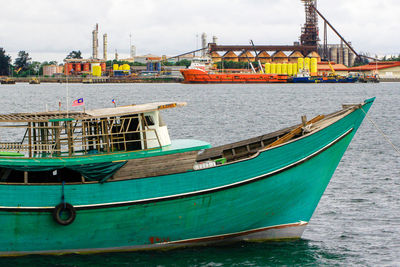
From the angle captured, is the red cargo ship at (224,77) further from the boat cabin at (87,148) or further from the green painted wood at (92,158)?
the green painted wood at (92,158)

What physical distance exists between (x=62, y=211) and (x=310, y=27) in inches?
7008

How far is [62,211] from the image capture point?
14.9m

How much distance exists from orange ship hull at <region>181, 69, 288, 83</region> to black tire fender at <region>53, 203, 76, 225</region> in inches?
5852

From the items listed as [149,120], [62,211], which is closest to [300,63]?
[149,120]

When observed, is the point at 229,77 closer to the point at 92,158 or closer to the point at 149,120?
the point at 149,120

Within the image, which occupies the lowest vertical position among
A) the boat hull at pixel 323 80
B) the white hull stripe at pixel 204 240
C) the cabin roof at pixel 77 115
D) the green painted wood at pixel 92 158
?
the white hull stripe at pixel 204 240

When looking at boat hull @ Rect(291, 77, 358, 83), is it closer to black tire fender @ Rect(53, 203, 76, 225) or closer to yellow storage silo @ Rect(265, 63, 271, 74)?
yellow storage silo @ Rect(265, 63, 271, 74)

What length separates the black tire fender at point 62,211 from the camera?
14.8 metres

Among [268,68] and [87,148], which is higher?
[268,68]

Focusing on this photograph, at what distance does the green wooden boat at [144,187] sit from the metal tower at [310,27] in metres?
170

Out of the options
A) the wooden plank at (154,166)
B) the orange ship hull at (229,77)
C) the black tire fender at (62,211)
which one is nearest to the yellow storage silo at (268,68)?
the orange ship hull at (229,77)

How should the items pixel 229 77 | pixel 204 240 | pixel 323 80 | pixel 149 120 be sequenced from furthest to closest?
pixel 229 77 → pixel 323 80 → pixel 149 120 → pixel 204 240

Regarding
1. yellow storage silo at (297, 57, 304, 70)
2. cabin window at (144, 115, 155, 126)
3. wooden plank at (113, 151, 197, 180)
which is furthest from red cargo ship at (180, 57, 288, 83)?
→ wooden plank at (113, 151, 197, 180)

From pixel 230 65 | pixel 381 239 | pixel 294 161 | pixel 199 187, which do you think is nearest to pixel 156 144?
pixel 199 187
